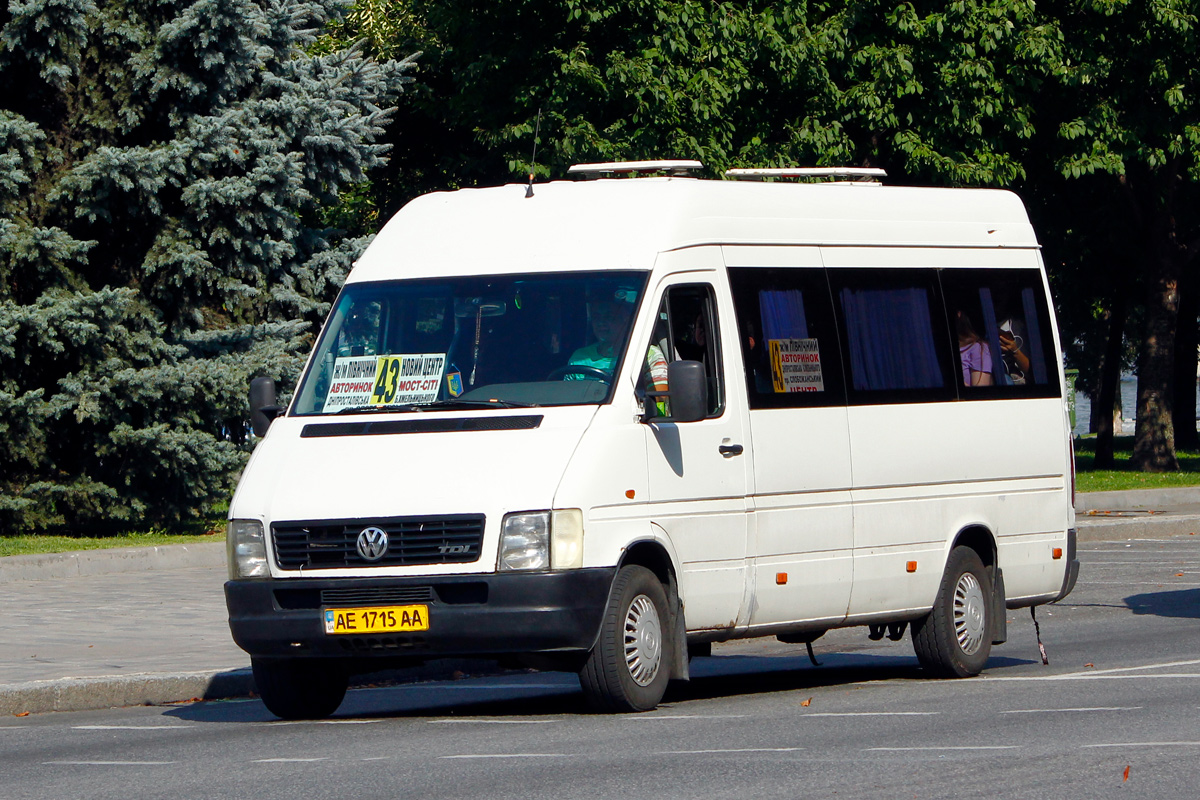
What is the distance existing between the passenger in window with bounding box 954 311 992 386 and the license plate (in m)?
4.11

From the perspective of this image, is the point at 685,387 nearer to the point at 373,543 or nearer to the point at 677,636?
the point at 677,636

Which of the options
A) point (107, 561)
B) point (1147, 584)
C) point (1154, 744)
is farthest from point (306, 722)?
point (1147, 584)

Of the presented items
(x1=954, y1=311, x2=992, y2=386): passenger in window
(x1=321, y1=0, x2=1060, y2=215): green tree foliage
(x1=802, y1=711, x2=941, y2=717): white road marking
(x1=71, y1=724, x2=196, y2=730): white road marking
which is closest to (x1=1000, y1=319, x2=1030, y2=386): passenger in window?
(x1=954, y1=311, x2=992, y2=386): passenger in window

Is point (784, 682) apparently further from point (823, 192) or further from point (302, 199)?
point (302, 199)

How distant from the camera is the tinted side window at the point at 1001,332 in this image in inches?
465

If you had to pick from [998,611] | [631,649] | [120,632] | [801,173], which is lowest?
[120,632]

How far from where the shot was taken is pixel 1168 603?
1606 cm

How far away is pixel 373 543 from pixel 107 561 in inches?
391

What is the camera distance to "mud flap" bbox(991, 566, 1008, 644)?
11.7 metres

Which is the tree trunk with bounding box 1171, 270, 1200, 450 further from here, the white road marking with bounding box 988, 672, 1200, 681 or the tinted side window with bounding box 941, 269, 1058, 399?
the white road marking with bounding box 988, 672, 1200, 681

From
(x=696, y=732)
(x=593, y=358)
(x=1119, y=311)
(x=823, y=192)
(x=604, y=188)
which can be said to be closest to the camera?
(x=696, y=732)

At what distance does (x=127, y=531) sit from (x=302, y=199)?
4.13 metres

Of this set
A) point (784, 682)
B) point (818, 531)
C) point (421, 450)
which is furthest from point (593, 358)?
point (784, 682)

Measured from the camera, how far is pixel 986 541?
11727 mm
